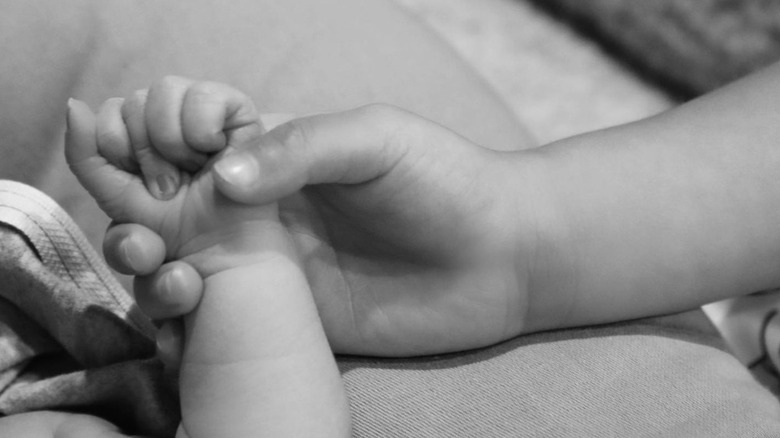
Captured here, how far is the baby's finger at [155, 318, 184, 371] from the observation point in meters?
0.49

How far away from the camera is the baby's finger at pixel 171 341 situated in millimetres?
486

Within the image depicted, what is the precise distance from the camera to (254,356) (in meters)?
0.47

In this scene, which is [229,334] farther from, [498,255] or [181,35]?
[181,35]

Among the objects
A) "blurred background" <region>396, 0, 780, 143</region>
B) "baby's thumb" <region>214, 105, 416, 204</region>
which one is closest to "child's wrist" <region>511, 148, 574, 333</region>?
"baby's thumb" <region>214, 105, 416, 204</region>

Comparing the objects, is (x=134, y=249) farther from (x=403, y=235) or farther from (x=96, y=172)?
(x=403, y=235)

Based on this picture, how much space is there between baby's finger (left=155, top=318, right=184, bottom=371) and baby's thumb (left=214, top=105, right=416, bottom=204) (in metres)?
0.10

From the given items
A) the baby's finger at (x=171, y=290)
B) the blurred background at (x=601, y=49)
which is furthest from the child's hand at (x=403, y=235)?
the blurred background at (x=601, y=49)

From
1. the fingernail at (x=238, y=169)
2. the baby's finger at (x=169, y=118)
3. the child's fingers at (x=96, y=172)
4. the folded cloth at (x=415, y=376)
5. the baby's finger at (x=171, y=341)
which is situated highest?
the baby's finger at (x=169, y=118)

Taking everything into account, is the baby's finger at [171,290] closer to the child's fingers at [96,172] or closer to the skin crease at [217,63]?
the child's fingers at [96,172]

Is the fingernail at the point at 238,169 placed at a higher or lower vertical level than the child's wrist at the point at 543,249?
higher

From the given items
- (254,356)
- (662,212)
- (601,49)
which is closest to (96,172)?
(254,356)

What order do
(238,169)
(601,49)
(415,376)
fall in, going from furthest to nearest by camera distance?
(601,49) < (415,376) < (238,169)

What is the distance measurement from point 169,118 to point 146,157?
0.03 meters

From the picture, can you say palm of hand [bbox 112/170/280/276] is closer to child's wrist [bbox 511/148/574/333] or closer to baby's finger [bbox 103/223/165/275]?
baby's finger [bbox 103/223/165/275]
